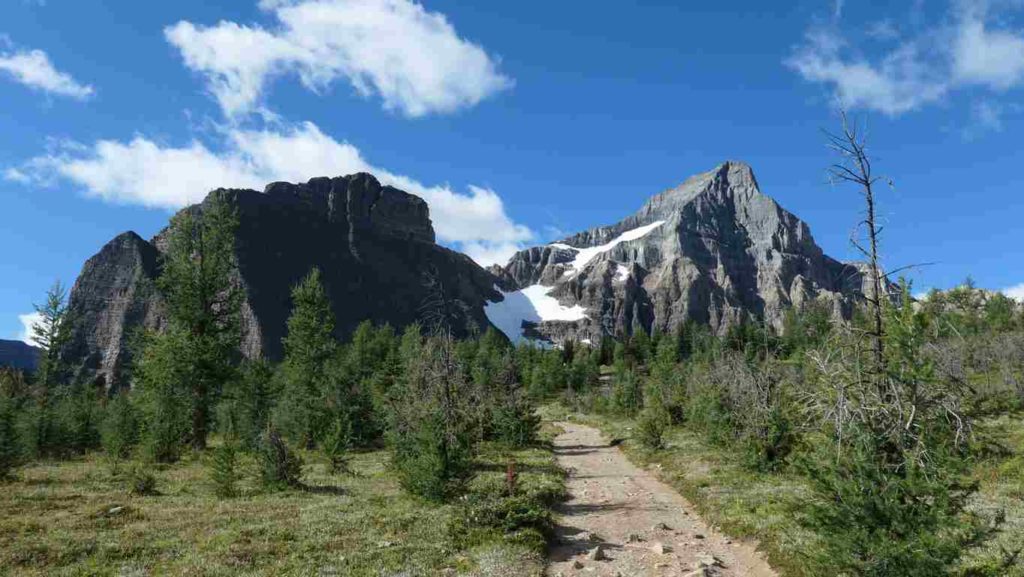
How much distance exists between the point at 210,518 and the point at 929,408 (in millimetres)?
15927

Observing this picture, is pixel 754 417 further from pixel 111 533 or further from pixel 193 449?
pixel 193 449

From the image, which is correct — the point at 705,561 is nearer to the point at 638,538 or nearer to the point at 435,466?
the point at 638,538

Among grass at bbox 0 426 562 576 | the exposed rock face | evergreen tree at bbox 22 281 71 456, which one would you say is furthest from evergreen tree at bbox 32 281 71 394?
the exposed rock face

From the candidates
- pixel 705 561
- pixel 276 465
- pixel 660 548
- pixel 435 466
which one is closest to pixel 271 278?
pixel 276 465

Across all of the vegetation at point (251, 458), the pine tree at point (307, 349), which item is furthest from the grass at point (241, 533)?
the pine tree at point (307, 349)

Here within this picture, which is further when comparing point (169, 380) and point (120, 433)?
point (169, 380)

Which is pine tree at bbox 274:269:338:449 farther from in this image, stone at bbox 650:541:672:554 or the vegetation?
stone at bbox 650:541:672:554

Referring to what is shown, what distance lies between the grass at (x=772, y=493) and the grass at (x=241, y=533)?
205 inches

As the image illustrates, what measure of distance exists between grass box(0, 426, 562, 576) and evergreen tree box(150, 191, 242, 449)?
9593 millimetres

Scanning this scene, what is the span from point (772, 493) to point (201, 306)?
29467 mm

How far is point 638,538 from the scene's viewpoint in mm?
14289

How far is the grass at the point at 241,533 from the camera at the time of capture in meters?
10.8

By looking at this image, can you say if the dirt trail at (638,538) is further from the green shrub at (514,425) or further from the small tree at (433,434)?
the green shrub at (514,425)

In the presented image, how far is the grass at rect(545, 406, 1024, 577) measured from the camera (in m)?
11.8
